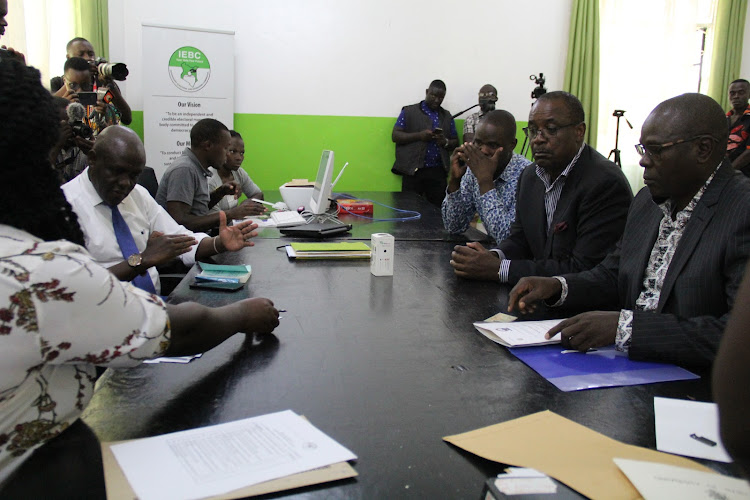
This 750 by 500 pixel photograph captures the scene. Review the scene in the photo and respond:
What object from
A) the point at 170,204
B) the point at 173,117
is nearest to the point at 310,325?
the point at 170,204

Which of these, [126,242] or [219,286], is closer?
[219,286]

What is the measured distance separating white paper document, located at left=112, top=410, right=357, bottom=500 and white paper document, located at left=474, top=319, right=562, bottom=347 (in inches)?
22.7

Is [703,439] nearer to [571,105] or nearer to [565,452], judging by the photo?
[565,452]

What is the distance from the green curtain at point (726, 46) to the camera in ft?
21.9

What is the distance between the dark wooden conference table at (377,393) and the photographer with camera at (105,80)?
251 centimetres

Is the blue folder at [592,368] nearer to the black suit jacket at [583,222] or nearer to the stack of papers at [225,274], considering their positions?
the black suit jacket at [583,222]

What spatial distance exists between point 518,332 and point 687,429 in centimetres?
48

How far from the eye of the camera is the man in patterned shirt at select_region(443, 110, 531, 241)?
2752mm

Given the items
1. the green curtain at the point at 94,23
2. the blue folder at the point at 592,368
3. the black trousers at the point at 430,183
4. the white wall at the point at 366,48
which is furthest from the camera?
the black trousers at the point at 430,183

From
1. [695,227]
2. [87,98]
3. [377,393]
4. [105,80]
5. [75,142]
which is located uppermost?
[105,80]

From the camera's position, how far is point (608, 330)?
133 centimetres

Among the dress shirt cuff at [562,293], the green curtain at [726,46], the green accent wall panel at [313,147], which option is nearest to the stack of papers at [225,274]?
the dress shirt cuff at [562,293]

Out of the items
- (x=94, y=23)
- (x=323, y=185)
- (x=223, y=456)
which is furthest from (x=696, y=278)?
(x=94, y=23)

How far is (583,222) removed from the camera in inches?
81.9
